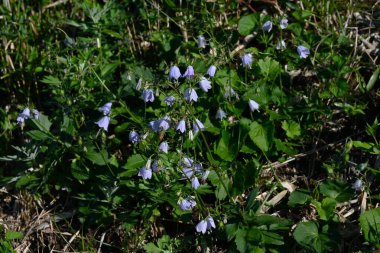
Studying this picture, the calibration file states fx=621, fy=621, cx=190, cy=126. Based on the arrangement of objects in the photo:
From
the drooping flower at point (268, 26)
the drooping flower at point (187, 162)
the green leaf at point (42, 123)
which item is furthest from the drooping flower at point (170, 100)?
the drooping flower at point (268, 26)

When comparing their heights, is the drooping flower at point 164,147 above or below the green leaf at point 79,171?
above

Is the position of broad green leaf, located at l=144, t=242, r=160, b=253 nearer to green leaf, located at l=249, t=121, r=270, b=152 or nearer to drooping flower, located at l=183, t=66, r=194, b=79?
green leaf, located at l=249, t=121, r=270, b=152

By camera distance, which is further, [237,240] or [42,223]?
[42,223]

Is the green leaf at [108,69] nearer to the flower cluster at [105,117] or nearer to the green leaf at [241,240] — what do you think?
the flower cluster at [105,117]

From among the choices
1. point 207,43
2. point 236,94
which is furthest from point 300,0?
point 236,94

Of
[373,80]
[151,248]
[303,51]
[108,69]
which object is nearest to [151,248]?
[151,248]

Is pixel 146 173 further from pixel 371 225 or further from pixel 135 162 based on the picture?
pixel 371 225

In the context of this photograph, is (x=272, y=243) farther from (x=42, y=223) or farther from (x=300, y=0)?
(x=300, y=0)
